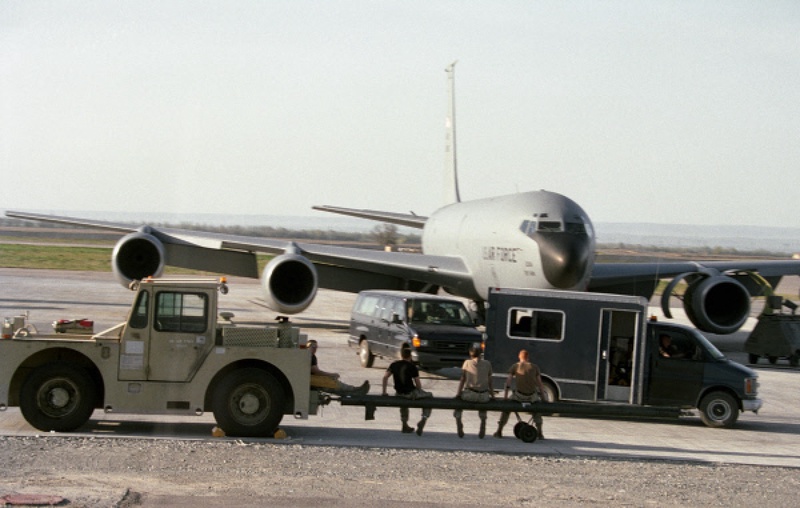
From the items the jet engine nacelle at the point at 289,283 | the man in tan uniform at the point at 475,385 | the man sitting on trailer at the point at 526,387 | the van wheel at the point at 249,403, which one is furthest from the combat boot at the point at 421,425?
the jet engine nacelle at the point at 289,283

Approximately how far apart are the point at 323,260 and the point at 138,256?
488cm

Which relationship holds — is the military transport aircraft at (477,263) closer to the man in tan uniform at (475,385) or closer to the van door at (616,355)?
the van door at (616,355)

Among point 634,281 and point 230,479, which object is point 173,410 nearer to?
point 230,479

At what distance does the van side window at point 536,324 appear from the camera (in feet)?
55.6

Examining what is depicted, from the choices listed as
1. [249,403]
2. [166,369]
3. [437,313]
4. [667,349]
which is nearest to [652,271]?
[437,313]

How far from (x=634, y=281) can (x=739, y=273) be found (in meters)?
3.51

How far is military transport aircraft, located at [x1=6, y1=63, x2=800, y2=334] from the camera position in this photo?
23859 millimetres

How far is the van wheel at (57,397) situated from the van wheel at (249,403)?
157 cm

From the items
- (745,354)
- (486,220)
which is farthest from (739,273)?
(486,220)

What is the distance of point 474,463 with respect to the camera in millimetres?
12531

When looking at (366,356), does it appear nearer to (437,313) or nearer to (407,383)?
(437,313)

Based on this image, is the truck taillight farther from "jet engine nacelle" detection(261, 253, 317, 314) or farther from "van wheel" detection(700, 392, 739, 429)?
"jet engine nacelle" detection(261, 253, 317, 314)

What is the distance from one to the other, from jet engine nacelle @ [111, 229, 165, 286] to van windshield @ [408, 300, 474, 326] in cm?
870

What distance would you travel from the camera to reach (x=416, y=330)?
21125 millimetres
